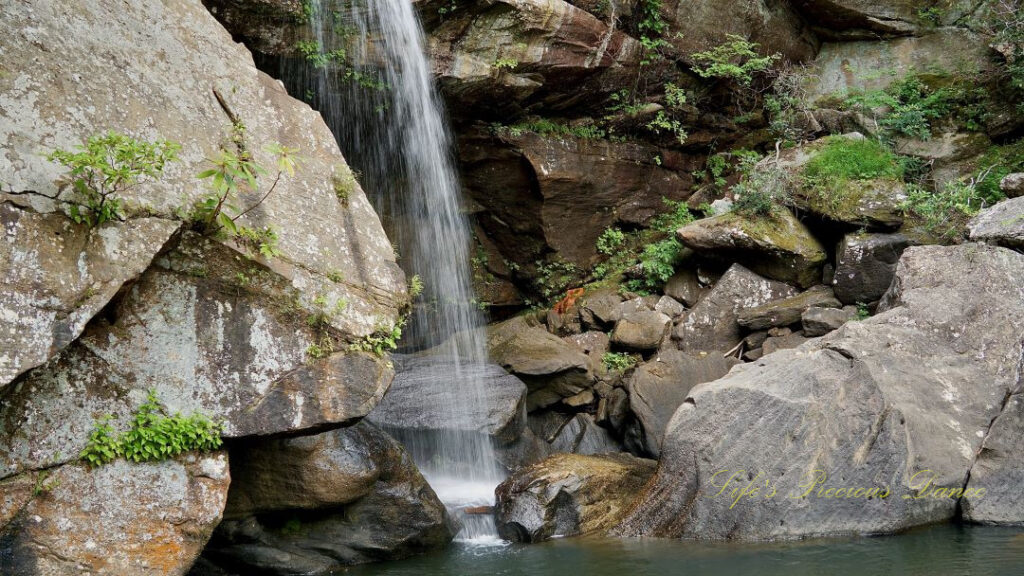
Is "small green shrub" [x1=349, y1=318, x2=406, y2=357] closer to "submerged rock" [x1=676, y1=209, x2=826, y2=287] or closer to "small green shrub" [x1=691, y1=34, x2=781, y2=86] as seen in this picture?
"submerged rock" [x1=676, y1=209, x2=826, y2=287]

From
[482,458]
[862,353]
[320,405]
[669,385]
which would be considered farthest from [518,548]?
[862,353]

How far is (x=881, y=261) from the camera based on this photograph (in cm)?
990

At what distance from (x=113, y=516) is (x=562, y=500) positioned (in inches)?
167

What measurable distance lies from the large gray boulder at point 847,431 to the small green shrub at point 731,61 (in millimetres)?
6236

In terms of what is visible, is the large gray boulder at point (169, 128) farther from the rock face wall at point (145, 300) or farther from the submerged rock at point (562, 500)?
the submerged rock at point (562, 500)

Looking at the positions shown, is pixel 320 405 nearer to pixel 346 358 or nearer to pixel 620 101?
pixel 346 358

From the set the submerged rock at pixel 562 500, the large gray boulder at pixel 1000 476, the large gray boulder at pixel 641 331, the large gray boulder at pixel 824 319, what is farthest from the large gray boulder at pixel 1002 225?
the submerged rock at pixel 562 500

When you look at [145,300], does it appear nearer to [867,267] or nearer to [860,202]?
[867,267]

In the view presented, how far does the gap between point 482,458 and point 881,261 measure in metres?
6.07

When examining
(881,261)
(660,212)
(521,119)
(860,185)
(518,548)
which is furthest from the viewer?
(660,212)

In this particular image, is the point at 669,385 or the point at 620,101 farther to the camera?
the point at 620,101

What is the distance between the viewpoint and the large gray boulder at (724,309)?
10.7 m

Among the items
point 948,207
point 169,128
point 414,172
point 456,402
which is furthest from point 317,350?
point 948,207

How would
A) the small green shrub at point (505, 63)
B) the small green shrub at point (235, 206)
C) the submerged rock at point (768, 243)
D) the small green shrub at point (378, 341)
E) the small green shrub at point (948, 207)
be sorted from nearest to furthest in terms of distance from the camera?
the small green shrub at point (235, 206)
the small green shrub at point (378, 341)
the small green shrub at point (948, 207)
the small green shrub at point (505, 63)
the submerged rock at point (768, 243)
